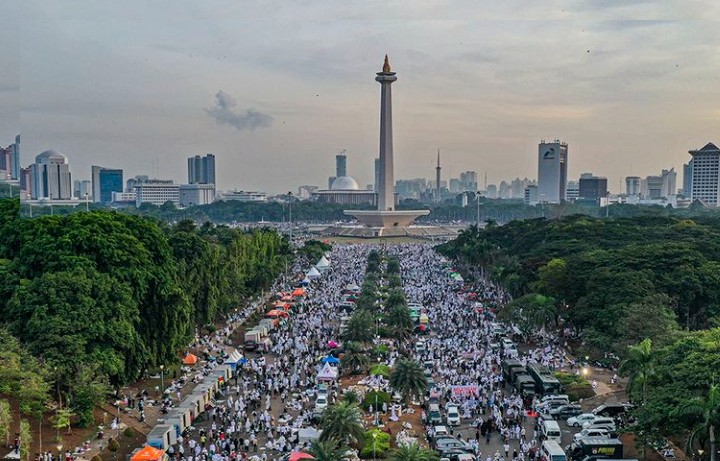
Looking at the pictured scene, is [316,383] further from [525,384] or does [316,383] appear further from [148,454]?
[148,454]

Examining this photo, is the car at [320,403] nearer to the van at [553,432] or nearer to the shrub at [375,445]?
the shrub at [375,445]

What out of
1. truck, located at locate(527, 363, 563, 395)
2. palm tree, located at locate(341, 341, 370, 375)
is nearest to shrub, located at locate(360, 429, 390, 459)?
truck, located at locate(527, 363, 563, 395)

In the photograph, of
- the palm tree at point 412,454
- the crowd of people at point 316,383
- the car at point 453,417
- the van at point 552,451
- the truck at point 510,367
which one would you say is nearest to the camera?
the palm tree at point 412,454

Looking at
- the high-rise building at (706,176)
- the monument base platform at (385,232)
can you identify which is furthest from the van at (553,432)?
the high-rise building at (706,176)

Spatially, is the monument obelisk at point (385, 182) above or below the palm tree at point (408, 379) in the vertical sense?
above

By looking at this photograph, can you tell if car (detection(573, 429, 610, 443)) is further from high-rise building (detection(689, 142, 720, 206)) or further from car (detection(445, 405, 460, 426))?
high-rise building (detection(689, 142, 720, 206))

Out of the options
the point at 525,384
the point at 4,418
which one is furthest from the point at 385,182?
the point at 4,418
